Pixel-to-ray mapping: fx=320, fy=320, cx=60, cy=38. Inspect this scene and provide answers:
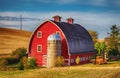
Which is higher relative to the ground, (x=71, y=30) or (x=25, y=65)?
(x=71, y=30)

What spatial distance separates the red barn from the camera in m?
50.1

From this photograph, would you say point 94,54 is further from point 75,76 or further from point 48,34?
point 75,76

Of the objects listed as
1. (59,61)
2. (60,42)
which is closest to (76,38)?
(60,42)

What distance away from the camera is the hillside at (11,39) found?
Result: 82938 mm

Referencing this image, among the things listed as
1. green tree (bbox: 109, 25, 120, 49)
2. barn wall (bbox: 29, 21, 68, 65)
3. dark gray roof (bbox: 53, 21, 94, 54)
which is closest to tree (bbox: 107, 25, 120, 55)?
green tree (bbox: 109, 25, 120, 49)

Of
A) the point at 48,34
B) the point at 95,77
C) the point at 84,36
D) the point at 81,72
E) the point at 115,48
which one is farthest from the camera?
the point at 115,48

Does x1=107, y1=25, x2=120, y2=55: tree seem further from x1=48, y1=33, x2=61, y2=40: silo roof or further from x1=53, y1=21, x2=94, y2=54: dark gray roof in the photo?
x1=48, y1=33, x2=61, y2=40: silo roof

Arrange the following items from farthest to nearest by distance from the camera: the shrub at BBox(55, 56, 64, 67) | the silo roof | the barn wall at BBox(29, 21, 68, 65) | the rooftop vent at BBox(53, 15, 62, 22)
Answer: the rooftop vent at BBox(53, 15, 62, 22) < the barn wall at BBox(29, 21, 68, 65) < the silo roof < the shrub at BBox(55, 56, 64, 67)

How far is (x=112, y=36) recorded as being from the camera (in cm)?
7106

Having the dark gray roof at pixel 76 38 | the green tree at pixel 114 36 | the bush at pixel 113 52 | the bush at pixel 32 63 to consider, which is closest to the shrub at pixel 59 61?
the dark gray roof at pixel 76 38

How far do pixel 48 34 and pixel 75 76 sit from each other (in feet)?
81.5

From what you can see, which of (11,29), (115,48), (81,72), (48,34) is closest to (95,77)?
(81,72)

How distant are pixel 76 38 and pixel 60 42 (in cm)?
468

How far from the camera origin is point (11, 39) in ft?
310
